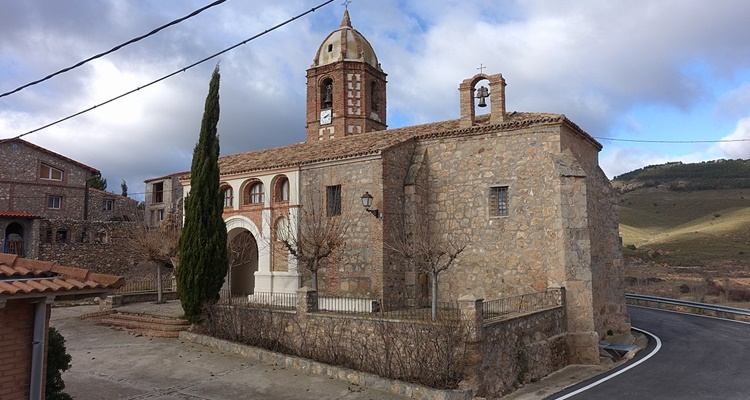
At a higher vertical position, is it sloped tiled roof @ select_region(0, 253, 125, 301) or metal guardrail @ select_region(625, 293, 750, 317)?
sloped tiled roof @ select_region(0, 253, 125, 301)

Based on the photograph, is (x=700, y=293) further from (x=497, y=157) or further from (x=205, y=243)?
(x=205, y=243)

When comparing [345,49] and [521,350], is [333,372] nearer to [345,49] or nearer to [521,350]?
[521,350]

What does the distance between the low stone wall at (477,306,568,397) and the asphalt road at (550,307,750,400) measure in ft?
3.79

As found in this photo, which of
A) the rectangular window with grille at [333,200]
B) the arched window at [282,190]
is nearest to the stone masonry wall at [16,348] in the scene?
the rectangular window with grille at [333,200]

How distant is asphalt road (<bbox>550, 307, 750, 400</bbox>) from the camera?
11.1 m

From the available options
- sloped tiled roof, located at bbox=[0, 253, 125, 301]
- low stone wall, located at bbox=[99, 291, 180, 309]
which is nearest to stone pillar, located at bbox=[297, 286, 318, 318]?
low stone wall, located at bbox=[99, 291, 180, 309]

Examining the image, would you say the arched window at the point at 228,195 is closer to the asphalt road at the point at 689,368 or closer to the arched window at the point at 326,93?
the arched window at the point at 326,93

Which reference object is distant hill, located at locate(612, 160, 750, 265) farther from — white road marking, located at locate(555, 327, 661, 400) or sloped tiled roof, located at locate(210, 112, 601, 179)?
sloped tiled roof, located at locate(210, 112, 601, 179)

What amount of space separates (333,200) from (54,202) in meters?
25.3

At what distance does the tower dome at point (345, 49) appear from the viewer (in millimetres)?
25750

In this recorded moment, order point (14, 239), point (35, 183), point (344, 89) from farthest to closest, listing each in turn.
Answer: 1. point (35, 183)
2. point (14, 239)
3. point (344, 89)

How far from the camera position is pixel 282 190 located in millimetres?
19797

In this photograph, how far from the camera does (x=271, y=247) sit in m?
19.0

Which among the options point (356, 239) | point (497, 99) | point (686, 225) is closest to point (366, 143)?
point (356, 239)
